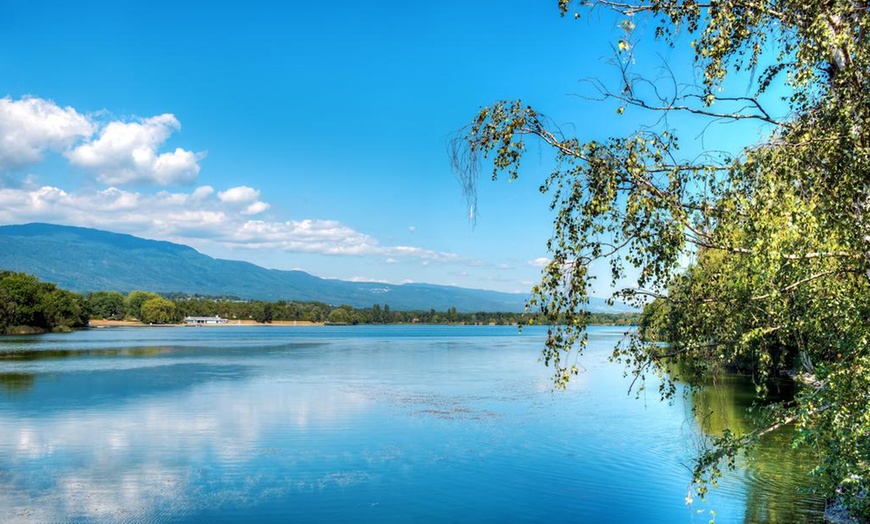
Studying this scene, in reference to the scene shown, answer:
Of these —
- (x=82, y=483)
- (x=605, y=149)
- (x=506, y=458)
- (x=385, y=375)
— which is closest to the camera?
(x=605, y=149)

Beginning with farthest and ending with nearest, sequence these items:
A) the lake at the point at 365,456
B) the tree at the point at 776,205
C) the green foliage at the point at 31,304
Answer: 1. the green foliage at the point at 31,304
2. the lake at the point at 365,456
3. the tree at the point at 776,205

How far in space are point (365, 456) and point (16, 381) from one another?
3479cm

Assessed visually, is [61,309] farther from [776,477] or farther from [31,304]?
[776,477]

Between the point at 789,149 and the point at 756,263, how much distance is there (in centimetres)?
136

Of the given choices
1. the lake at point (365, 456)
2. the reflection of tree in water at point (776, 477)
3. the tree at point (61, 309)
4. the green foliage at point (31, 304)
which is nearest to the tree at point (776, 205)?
the reflection of tree in water at point (776, 477)

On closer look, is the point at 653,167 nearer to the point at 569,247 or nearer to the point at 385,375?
the point at 569,247

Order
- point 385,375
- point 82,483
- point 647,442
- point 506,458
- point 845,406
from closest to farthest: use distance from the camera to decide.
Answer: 1. point 845,406
2. point 82,483
3. point 506,458
4. point 647,442
5. point 385,375

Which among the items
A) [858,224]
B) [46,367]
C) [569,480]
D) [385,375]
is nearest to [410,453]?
[569,480]

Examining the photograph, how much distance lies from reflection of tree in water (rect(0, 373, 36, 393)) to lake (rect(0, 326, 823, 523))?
0.47m

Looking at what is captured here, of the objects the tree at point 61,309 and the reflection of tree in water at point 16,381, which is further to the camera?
the tree at point 61,309

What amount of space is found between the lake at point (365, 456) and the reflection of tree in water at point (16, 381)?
47 cm

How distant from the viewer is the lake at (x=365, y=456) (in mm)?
18781

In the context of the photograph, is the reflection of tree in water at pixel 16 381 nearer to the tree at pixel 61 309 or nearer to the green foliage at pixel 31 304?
the green foliage at pixel 31 304

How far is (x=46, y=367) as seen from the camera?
5834cm
